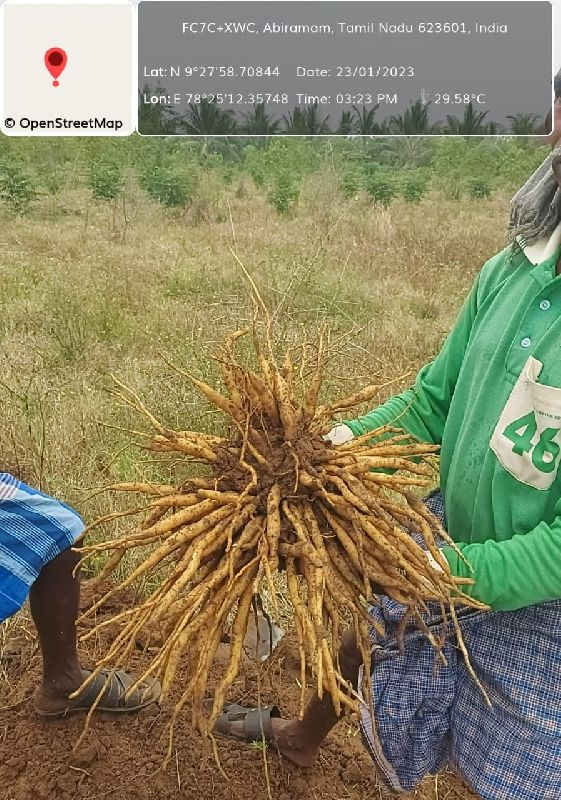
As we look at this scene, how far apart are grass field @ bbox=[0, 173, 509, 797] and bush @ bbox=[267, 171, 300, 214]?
5.6 inches

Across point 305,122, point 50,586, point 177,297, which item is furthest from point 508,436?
point 305,122

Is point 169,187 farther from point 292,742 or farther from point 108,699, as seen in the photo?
point 292,742

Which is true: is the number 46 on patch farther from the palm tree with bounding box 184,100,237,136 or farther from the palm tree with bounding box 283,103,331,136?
the palm tree with bounding box 184,100,237,136

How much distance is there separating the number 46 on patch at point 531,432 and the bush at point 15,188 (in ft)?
20.9

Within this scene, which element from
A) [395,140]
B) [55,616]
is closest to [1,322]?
[55,616]

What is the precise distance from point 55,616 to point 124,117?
1.74m

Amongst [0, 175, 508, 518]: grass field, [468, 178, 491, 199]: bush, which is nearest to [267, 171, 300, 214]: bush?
[0, 175, 508, 518]: grass field

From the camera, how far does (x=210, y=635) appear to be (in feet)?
3.57

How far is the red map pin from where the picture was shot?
2510 millimetres

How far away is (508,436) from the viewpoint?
1133 millimetres

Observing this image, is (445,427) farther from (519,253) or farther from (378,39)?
(378,39)

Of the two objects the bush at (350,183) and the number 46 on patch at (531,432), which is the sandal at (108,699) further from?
the bush at (350,183)

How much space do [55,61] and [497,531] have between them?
7.53ft

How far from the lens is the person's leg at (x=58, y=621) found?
5.22 ft
